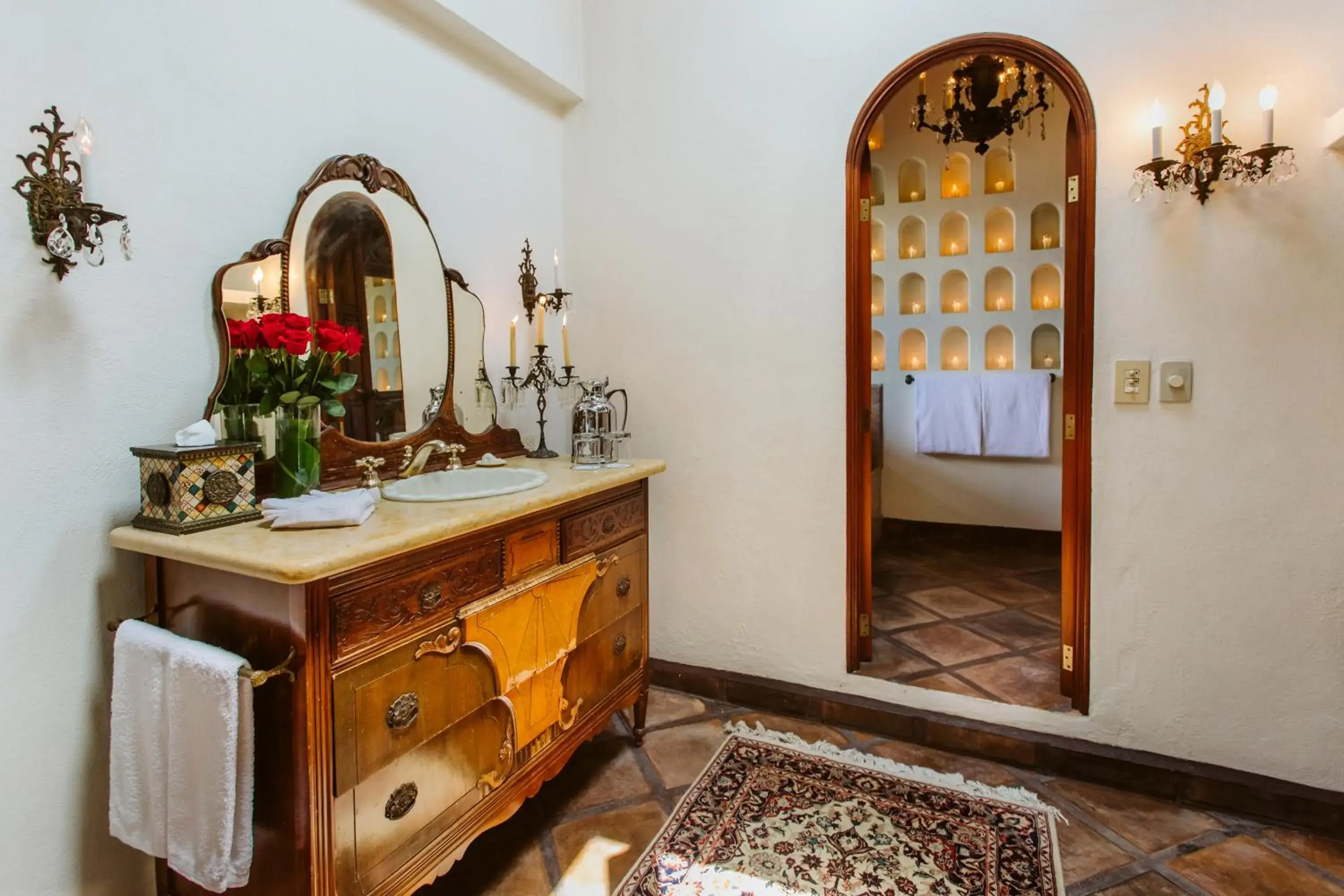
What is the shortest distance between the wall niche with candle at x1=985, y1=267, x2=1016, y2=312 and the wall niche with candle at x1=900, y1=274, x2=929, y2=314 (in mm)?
375

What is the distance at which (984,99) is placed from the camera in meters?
2.91

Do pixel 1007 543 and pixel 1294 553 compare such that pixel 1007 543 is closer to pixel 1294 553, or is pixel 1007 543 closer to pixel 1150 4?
pixel 1294 553

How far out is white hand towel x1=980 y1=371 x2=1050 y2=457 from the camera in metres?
4.09

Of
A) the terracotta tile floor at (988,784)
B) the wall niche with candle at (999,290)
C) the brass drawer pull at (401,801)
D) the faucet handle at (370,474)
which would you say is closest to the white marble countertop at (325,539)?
the faucet handle at (370,474)

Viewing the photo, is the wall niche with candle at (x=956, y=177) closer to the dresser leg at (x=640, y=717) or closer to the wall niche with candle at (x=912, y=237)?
the wall niche with candle at (x=912, y=237)

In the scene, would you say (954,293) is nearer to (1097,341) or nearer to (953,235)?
(953,235)

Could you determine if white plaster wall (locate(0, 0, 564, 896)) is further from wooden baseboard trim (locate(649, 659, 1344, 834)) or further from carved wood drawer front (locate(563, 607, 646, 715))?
wooden baseboard trim (locate(649, 659, 1344, 834))

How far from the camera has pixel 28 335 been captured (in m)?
1.28

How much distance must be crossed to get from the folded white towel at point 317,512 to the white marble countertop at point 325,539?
13 millimetres

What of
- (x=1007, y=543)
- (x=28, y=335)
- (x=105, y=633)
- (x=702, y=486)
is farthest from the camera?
(x=1007, y=543)

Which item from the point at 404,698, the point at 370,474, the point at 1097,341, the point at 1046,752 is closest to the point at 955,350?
the point at 1097,341

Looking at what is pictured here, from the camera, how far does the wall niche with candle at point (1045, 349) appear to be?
163 inches

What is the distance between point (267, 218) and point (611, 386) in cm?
135

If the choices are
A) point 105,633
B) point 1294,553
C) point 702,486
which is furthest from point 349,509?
point 1294,553
